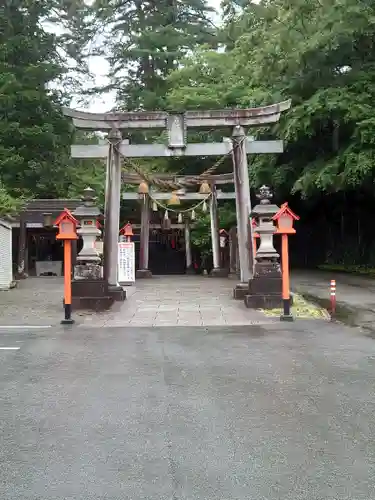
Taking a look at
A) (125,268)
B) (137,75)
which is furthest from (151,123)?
(137,75)

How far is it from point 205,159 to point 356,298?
14751 millimetres

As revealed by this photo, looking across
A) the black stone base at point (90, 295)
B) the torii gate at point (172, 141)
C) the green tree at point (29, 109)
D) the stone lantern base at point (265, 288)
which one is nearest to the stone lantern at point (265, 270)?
the stone lantern base at point (265, 288)

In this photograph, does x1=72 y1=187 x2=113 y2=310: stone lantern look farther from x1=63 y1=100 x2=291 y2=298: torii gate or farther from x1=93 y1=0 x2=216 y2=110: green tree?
x1=93 y1=0 x2=216 y2=110: green tree

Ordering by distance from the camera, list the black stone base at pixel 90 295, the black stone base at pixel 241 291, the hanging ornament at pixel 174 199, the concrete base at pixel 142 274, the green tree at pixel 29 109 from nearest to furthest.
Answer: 1. the black stone base at pixel 90 295
2. the black stone base at pixel 241 291
3. the hanging ornament at pixel 174 199
4. the concrete base at pixel 142 274
5. the green tree at pixel 29 109

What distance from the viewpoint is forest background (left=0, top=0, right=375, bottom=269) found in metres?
18.5

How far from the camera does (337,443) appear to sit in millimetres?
4785

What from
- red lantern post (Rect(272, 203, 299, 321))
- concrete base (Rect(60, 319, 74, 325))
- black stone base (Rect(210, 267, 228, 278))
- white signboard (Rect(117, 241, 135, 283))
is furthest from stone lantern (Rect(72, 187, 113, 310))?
black stone base (Rect(210, 267, 228, 278))

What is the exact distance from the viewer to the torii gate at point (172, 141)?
15297mm

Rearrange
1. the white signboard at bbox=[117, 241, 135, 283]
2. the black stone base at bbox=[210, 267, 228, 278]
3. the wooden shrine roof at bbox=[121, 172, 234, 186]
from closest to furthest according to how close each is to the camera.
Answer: the white signboard at bbox=[117, 241, 135, 283] < the wooden shrine roof at bbox=[121, 172, 234, 186] < the black stone base at bbox=[210, 267, 228, 278]

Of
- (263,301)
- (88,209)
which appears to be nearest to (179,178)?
(88,209)

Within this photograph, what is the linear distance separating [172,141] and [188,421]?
429 inches

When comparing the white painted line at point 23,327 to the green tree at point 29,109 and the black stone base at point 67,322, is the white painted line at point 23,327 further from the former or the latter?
the green tree at point 29,109

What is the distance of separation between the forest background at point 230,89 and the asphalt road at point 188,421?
11.2 m

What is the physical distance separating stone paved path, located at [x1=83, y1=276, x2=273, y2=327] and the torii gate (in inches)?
37.9
